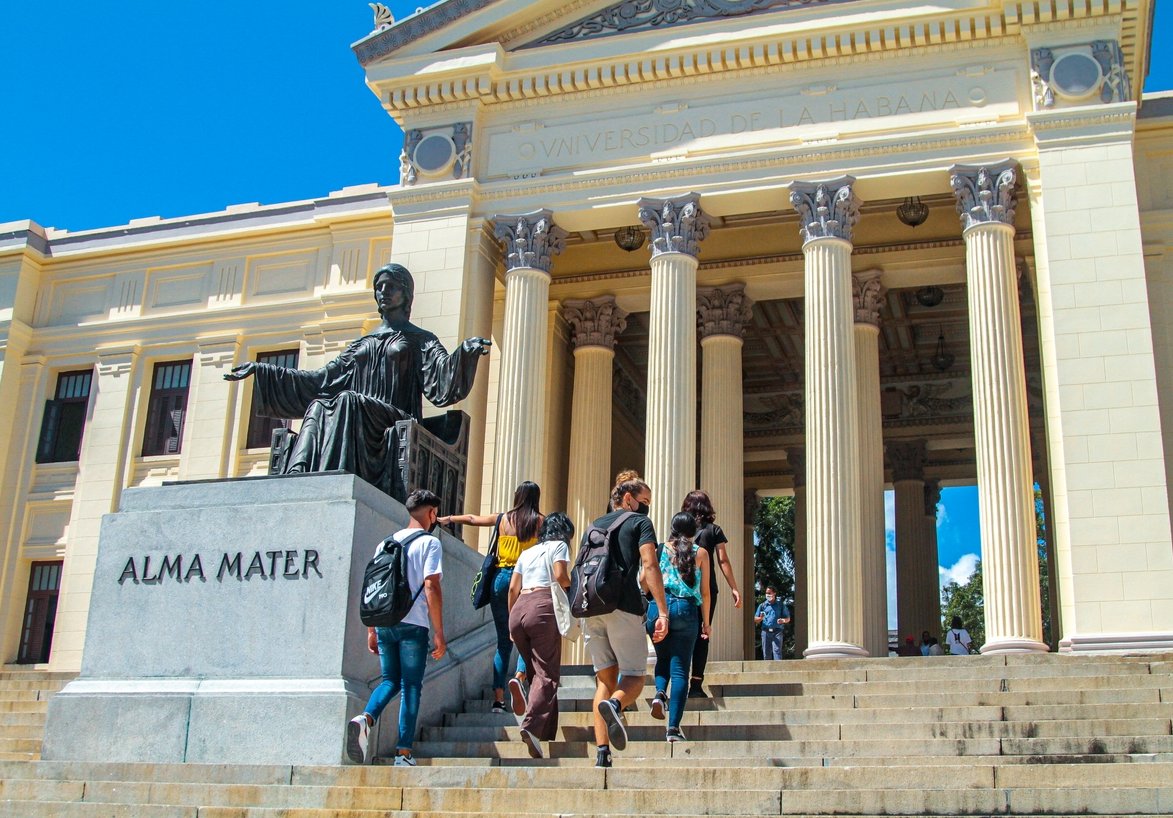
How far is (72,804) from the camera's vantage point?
8578mm

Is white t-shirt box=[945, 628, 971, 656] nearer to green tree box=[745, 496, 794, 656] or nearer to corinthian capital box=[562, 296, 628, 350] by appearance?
corinthian capital box=[562, 296, 628, 350]

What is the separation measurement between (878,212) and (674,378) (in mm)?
5547

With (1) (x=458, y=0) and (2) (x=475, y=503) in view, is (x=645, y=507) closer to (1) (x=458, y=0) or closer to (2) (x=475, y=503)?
(2) (x=475, y=503)

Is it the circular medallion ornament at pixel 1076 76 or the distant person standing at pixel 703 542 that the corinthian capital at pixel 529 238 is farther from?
the distant person standing at pixel 703 542

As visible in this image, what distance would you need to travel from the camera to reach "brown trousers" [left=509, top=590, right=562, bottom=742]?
916cm

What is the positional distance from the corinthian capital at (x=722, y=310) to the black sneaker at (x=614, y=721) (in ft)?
49.9

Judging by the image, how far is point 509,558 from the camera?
10539 mm

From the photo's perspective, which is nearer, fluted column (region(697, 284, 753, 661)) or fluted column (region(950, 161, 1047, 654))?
fluted column (region(950, 161, 1047, 654))

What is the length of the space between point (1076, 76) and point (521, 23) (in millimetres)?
9075

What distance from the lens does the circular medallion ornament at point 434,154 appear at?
22000 mm

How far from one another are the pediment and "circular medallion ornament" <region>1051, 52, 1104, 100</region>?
17.8 feet

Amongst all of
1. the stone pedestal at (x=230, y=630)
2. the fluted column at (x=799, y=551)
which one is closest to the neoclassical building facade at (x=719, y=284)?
the fluted column at (x=799, y=551)

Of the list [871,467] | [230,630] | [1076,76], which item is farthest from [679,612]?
[1076,76]

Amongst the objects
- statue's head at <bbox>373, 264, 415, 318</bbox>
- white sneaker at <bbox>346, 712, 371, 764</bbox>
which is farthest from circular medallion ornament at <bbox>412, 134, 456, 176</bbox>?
white sneaker at <bbox>346, 712, 371, 764</bbox>
